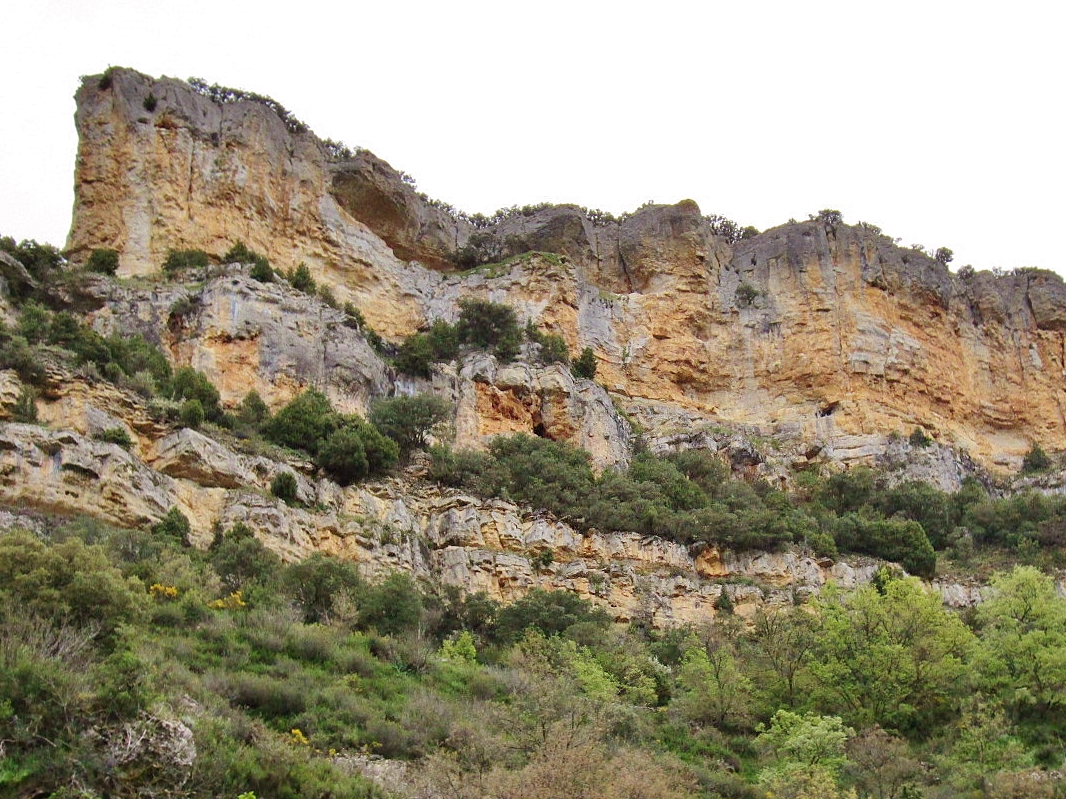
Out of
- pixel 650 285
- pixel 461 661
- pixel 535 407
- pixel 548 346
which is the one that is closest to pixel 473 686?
pixel 461 661

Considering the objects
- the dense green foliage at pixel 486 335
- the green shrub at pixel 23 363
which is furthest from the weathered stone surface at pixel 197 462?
the dense green foliage at pixel 486 335

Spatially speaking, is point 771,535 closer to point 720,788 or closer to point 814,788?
point 720,788

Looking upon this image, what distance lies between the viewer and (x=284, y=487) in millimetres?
29250

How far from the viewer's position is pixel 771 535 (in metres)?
35.4

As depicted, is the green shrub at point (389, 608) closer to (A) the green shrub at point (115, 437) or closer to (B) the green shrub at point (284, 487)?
(B) the green shrub at point (284, 487)

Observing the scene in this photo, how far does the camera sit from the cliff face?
1646 inches

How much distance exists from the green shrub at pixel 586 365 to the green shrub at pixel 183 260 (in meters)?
14.8

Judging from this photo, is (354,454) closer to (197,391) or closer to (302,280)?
(197,391)

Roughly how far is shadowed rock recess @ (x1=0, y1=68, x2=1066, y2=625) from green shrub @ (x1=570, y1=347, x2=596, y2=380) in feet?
2.88

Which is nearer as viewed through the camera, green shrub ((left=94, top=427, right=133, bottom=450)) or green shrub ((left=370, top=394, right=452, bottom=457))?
green shrub ((left=94, top=427, right=133, bottom=450))

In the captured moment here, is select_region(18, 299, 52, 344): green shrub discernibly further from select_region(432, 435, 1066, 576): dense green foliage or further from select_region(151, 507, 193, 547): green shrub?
select_region(432, 435, 1066, 576): dense green foliage

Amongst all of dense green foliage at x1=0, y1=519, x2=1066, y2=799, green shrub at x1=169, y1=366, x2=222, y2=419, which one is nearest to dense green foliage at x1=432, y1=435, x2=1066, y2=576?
dense green foliage at x1=0, y1=519, x2=1066, y2=799

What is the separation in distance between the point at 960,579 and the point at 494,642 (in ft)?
60.8

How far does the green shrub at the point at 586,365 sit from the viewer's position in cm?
4579
